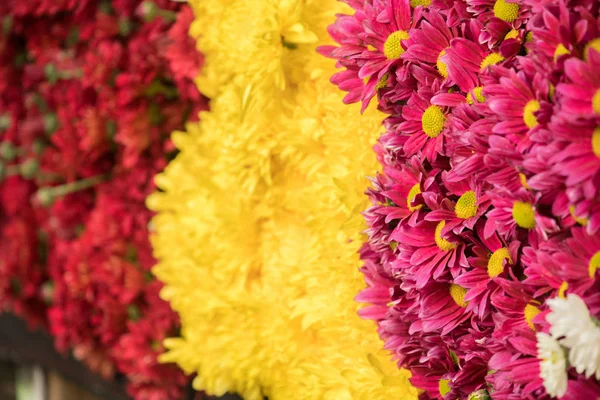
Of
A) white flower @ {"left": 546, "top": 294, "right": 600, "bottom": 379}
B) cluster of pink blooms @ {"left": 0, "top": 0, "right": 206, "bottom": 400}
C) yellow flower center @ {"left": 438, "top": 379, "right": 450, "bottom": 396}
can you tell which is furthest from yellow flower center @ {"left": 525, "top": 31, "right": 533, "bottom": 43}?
cluster of pink blooms @ {"left": 0, "top": 0, "right": 206, "bottom": 400}

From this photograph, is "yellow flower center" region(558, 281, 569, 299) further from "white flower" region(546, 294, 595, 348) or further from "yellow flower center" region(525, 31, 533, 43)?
"yellow flower center" region(525, 31, 533, 43)

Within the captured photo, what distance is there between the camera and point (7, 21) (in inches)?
67.1

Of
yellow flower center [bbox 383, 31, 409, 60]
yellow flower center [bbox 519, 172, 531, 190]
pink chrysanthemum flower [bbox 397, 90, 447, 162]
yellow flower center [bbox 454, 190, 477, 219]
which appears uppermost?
yellow flower center [bbox 383, 31, 409, 60]

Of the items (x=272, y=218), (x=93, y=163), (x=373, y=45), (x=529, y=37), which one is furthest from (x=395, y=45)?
(x=93, y=163)

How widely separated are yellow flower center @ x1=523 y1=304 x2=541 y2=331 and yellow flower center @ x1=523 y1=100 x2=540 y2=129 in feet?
0.47

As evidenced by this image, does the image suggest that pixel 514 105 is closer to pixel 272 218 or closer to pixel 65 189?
pixel 272 218

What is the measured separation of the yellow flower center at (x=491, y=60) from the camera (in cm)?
61

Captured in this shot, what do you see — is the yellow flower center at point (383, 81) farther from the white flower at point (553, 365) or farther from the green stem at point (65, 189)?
the green stem at point (65, 189)

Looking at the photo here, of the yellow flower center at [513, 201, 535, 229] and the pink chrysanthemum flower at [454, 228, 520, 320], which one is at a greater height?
the yellow flower center at [513, 201, 535, 229]

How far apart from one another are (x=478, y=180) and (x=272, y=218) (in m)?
0.45

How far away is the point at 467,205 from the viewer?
64 centimetres

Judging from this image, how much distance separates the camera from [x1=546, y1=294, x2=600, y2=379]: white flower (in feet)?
1.67

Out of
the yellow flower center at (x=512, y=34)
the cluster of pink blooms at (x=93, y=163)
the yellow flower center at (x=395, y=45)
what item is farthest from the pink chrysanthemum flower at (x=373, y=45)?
the cluster of pink blooms at (x=93, y=163)

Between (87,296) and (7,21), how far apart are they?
0.68 metres
